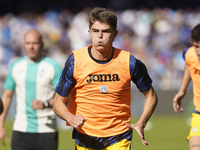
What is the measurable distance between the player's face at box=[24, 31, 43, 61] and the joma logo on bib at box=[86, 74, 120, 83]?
2.05 meters

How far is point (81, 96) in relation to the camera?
4.39m

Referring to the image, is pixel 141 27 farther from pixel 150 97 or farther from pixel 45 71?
pixel 150 97

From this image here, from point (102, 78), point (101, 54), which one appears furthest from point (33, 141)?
point (101, 54)

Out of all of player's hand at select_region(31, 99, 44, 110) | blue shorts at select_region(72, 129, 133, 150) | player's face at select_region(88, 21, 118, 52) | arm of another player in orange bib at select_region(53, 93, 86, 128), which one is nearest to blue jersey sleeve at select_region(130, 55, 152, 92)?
player's face at select_region(88, 21, 118, 52)

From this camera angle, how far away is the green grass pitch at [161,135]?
Result: 10.1m

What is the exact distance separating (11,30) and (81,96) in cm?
1315

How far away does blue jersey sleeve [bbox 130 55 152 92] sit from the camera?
432 centimetres

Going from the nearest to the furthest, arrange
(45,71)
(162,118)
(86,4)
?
1. (45,71)
2. (162,118)
3. (86,4)

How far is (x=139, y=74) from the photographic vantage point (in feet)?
14.3

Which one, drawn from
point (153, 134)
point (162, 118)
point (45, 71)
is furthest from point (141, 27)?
point (45, 71)

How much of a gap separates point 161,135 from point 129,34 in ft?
22.9

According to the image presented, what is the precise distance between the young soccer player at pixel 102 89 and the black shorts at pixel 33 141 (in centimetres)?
167

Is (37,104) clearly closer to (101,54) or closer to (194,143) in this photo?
(101,54)

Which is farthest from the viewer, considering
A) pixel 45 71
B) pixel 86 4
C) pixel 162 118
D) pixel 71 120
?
pixel 86 4
